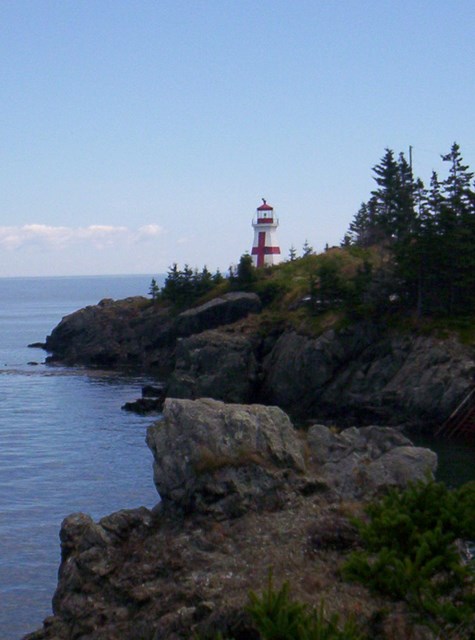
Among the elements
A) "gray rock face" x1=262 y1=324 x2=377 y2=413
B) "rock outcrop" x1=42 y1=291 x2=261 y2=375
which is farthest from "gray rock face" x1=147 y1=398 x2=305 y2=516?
"rock outcrop" x1=42 y1=291 x2=261 y2=375

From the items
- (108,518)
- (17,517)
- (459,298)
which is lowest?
(17,517)

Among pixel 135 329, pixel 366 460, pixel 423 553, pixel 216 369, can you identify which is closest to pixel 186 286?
pixel 135 329

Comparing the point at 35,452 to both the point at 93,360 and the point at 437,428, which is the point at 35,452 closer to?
the point at 437,428

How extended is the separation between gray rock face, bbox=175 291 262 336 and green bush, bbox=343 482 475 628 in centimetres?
6458

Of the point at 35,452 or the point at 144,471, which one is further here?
the point at 35,452

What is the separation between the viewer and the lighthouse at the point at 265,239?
338 ft

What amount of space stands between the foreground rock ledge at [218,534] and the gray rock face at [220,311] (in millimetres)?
50392

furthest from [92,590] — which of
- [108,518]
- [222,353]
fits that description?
[222,353]

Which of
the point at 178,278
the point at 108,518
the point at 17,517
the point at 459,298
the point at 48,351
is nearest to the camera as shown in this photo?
the point at 108,518

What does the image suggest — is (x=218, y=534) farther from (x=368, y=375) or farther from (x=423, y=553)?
(x=368, y=375)

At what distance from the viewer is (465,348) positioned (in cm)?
5944

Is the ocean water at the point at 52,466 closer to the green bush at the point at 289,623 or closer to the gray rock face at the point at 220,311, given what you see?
the gray rock face at the point at 220,311

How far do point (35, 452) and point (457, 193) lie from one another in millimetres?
39100

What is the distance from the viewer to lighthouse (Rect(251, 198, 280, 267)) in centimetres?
10288
